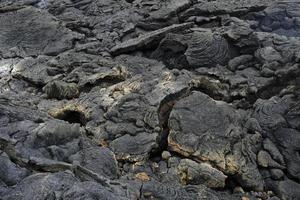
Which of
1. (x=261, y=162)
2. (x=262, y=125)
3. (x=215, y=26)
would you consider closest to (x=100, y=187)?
(x=261, y=162)

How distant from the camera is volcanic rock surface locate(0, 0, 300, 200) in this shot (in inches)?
191

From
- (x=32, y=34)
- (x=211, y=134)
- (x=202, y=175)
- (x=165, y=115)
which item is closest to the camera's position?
(x=202, y=175)

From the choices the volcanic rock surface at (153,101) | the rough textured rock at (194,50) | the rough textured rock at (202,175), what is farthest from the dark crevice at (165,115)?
the rough textured rock at (194,50)

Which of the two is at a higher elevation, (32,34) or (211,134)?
(32,34)

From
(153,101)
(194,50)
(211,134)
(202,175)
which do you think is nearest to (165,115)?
(153,101)

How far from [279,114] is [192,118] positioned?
1.48 m

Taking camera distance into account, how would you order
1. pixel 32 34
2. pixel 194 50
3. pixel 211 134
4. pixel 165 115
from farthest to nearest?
pixel 32 34
pixel 194 50
pixel 165 115
pixel 211 134

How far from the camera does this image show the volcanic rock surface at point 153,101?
15.9ft

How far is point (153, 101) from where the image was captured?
20.7 feet

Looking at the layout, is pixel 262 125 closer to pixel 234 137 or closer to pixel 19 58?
pixel 234 137

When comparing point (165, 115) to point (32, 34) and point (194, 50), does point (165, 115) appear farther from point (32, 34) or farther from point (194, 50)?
point (32, 34)

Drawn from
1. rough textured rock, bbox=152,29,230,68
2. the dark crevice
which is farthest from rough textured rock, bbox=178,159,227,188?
rough textured rock, bbox=152,29,230,68

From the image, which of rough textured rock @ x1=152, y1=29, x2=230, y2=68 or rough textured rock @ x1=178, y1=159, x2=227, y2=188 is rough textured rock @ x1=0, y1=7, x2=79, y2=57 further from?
rough textured rock @ x1=178, y1=159, x2=227, y2=188

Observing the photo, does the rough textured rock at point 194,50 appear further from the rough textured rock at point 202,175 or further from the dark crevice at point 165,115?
the rough textured rock at point 202,175
